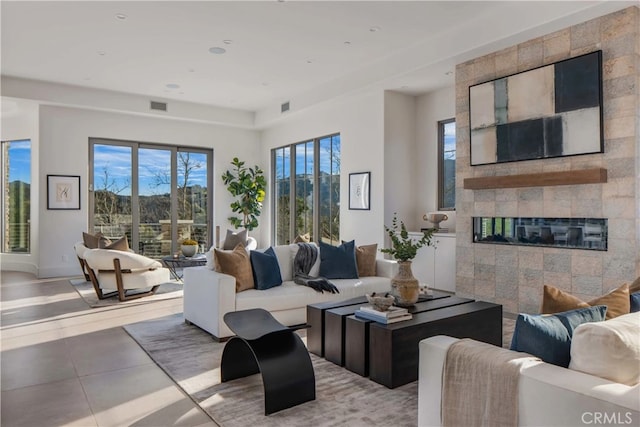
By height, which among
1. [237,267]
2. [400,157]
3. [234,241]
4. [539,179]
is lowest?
[237,267]

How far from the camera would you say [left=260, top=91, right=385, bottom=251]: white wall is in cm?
701

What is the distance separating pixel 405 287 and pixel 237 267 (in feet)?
5.53

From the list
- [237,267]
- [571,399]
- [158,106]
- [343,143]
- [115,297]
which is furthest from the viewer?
[158,106]

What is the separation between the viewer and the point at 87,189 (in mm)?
8289

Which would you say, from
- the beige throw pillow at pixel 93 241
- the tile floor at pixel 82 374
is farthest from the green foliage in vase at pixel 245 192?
the tile floor at pixel 82 374

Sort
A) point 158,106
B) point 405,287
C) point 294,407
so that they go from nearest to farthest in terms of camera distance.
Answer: point 294,407
point 405,287
point 158,106

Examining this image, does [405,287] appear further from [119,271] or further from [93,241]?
[93,241]

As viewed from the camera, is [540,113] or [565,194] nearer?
[565,194]

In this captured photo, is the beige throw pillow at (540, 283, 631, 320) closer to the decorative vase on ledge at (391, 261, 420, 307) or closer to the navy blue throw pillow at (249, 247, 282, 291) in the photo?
the decorative vase on ledge at (391, 261, 420, 307)

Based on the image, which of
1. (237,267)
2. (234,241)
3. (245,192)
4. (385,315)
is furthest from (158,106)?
(385,315)

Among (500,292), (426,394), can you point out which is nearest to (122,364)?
(426,394)

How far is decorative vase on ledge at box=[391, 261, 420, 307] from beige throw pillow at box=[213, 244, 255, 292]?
4.98 ft

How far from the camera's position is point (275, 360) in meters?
2.68

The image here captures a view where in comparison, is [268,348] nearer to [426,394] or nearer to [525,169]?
[426,394]
